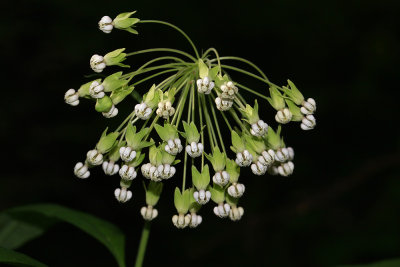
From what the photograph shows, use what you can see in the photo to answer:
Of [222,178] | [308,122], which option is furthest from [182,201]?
[308,122]

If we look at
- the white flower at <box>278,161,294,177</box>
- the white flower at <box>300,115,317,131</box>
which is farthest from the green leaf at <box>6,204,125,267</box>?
the white flower at <box>300,115,317,131</box>

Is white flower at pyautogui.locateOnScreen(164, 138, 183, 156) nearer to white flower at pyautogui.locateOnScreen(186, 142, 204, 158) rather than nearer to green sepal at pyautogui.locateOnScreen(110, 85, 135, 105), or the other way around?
white flower at pyautogui.locateOnScreen(186, 142, 204, 158)

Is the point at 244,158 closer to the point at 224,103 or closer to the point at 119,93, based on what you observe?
the point at 224,103

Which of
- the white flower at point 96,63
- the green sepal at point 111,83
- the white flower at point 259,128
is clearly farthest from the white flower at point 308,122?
the white flower at point 96,63

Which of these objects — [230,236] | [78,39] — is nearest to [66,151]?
[78,39]

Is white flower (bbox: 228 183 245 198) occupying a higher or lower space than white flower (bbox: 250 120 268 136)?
lower
